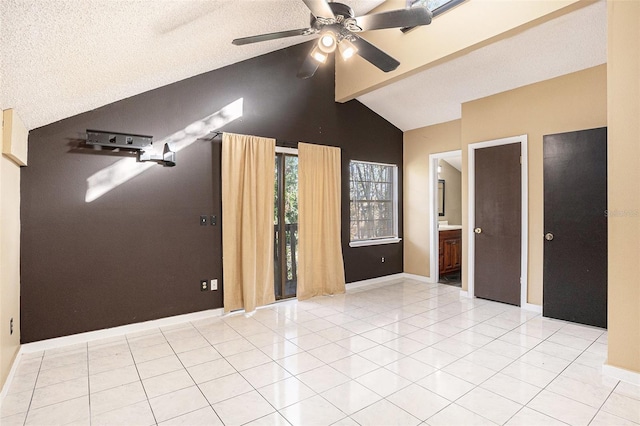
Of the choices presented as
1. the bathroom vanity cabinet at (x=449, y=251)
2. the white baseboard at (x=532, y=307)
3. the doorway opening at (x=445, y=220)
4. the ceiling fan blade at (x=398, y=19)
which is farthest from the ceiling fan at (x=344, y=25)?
the bathroom vanity cabinet at (x=449, y=251)

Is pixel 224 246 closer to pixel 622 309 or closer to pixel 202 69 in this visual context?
pixel 202 69

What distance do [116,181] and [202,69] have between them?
156cm

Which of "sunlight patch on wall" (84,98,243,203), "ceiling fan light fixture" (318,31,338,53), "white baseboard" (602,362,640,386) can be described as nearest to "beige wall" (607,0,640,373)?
"white baseboard" (602,362,640,386)

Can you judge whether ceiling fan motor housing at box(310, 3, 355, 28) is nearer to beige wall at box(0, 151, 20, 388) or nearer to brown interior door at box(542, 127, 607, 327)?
beige wall at box(0, 151, 20, 388)

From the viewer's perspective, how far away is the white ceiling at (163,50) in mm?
1730

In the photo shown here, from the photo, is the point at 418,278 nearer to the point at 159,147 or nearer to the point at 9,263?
the point at 159,147

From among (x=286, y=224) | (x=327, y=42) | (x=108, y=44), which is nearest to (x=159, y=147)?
(x=108, y=44)

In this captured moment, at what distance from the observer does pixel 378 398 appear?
7.34ft

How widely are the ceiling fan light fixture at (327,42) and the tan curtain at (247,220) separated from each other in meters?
1.85

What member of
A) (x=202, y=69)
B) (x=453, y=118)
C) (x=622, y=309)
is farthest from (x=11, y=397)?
(x=453, y=118)

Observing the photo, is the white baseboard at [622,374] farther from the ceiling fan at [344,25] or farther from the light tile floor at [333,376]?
the ceiling fan at [344,25]

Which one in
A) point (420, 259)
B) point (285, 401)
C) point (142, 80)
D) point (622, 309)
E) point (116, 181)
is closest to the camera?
point (285, 401)

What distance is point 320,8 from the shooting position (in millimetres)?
2135

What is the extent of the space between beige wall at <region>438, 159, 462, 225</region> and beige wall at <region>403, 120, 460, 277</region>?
42.6 inches
